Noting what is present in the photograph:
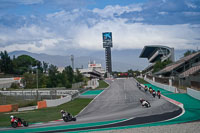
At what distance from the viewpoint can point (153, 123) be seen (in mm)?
17109

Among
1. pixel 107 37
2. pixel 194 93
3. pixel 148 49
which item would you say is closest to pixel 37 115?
pixel 194 93

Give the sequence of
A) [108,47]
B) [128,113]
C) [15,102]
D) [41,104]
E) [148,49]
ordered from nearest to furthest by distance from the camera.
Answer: [128,113], [41,104], [15,102], [148,49], [108,47]

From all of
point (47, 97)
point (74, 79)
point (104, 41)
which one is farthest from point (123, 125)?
point (104, 41)

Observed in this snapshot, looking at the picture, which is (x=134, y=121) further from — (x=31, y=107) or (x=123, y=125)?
(x=31, y=107)

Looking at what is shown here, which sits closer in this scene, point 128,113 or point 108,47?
point 128,113

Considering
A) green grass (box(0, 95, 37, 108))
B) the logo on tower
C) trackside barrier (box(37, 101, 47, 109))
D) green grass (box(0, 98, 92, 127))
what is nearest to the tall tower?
the logo on tower

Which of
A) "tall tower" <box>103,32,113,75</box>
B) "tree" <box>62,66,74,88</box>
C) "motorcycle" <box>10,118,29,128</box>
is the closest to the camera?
"motorcycle" <box>10,118,29,128</box>

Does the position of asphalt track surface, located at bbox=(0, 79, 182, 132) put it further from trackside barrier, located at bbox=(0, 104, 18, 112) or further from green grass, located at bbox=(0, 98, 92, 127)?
trackside barrier, located at bbox=(0, 104, 18, 112)

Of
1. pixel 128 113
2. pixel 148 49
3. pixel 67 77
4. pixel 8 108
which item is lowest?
pixel 8 108

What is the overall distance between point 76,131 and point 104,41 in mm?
177538

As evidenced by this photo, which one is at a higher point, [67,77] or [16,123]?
[67,77]

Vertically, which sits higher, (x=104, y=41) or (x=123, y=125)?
(x=104, y=41)

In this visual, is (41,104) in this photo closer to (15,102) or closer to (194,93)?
(15,102)

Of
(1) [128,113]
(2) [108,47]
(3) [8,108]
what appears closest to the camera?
(1) [128,113]
